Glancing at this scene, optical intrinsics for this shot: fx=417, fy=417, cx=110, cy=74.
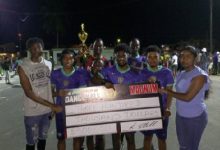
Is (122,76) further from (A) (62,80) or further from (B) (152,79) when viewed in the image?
(A) (62,80)

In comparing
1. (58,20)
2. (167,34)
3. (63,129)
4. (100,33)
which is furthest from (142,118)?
(58,20)

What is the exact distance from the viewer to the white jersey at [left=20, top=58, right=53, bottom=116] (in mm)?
5609

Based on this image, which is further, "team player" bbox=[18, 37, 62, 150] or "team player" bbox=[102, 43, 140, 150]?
"team player" bbox=[102, 43, 140, 150]

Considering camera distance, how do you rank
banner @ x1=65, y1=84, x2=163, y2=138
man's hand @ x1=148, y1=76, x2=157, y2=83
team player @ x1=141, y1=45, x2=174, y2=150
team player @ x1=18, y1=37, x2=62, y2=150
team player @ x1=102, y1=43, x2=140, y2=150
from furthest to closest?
1. team player @ x1=102, y1=43, x2=140, y2=150
2. team player @ x1=141, y1=45, x2=174, y2=150
3. man's hand @ x1=148, y1=76, x2=157, y2=83
4. banner @ x1=65, y1=84, x2=163, y2=138
5. team player @ x1=18, y1=37, x2=62, y2=150

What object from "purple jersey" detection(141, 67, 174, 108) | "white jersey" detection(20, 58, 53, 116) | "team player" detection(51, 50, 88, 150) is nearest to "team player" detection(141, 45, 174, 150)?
"purple jersey" detection(141, 67, 174, 108)

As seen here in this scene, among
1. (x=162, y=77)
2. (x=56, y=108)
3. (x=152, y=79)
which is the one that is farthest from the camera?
(x=162, y=77)

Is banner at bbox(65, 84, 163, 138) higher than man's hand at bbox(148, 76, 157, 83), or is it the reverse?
man's hand at bbox(148, 76, 157, 83)

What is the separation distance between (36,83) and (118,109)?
3.85ft

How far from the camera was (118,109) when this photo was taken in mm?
5734

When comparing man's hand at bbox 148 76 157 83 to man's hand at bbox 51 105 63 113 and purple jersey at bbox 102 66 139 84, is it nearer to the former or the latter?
purple jersey at bbox 102 66 139 84

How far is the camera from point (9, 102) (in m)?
15.6

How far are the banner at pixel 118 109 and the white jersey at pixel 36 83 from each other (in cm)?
51

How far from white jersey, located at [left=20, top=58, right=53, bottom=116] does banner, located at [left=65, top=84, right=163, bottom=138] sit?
1.66 ft

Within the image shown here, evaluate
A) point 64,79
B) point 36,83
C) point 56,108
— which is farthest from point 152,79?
point 36,83
